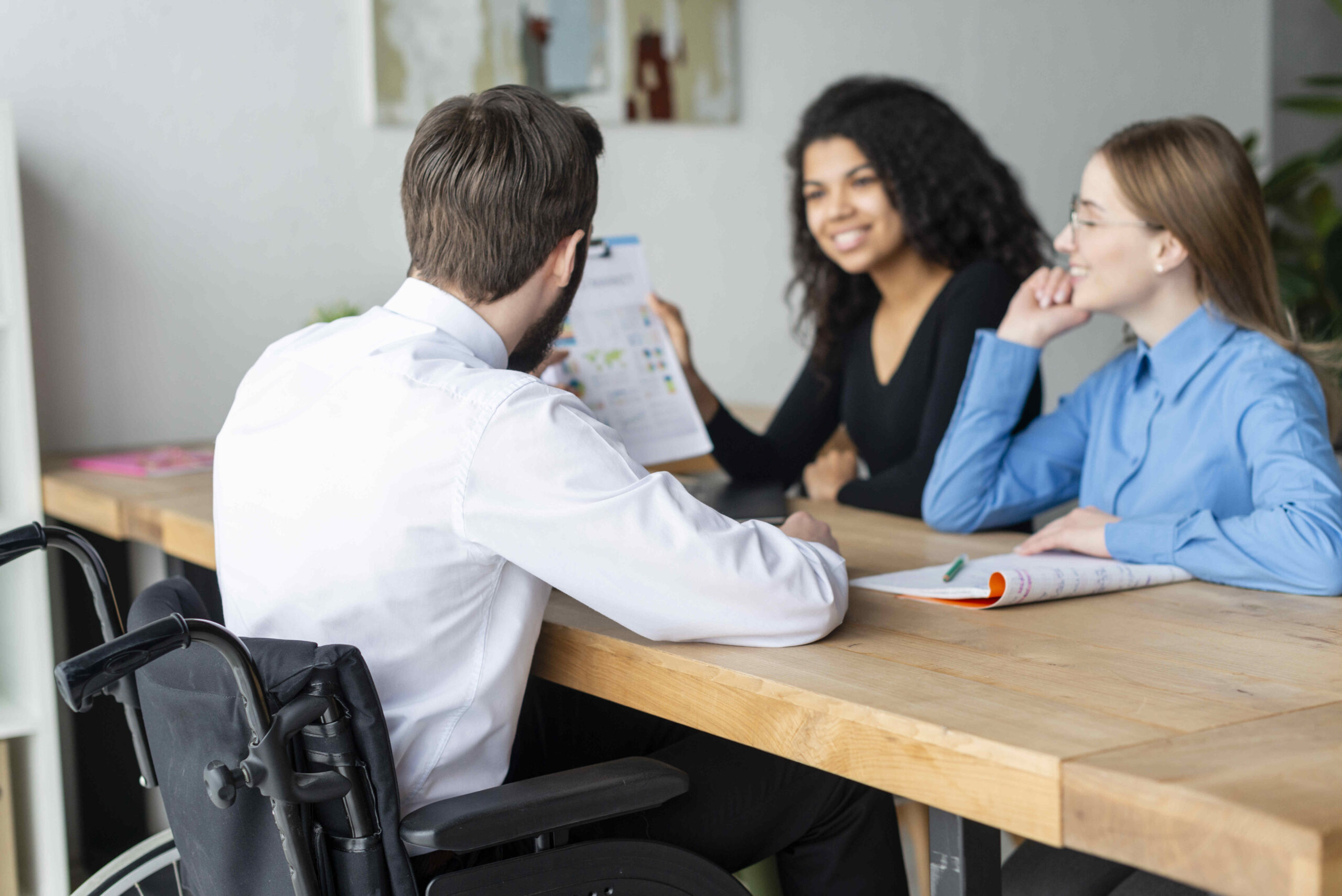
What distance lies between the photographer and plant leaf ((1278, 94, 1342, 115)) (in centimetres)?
381

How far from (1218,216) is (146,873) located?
4.91 feet

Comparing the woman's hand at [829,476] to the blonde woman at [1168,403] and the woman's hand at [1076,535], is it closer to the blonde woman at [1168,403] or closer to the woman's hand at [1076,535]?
the blonde woman at [1168,403]

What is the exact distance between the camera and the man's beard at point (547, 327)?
1.24 meters

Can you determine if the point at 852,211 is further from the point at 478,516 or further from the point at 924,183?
the point at 478,516

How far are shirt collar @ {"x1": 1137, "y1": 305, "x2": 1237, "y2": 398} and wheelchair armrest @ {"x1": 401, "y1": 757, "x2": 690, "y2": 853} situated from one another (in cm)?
89

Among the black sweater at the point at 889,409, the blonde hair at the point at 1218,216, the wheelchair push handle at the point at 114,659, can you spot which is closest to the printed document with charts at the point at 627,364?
the black sweater at the point at 889,409

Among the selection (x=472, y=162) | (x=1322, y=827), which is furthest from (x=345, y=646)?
(x=1322, y=827)

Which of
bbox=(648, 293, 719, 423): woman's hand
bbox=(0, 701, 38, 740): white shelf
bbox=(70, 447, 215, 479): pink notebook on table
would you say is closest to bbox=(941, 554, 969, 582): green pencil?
bbox=(648, 293, 719, 423): woman's hand

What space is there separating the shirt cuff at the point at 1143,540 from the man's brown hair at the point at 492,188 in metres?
0.72

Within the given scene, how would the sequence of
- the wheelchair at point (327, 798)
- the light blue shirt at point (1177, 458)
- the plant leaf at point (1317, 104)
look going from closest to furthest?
the wheelchair at point (327, 798) → the light blue shirt at point (1177, 458) → the plant leaf at point (1317, 104)

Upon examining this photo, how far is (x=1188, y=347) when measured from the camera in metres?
1.52

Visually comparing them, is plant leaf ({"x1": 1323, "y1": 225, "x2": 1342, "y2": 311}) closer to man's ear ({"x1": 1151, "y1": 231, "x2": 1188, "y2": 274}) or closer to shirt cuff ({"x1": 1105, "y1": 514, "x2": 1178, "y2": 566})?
man's ear ({"x1": 1151, "y1": 231, "x2": 1188, "y2": 274})

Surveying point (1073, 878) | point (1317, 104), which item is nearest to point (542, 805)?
point (1073, 878)

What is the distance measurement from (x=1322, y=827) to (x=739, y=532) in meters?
0.51
